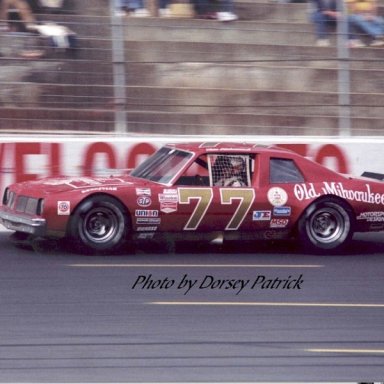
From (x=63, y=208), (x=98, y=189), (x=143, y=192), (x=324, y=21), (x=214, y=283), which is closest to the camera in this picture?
(x=214, y=283)

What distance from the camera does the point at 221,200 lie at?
11.2 metres

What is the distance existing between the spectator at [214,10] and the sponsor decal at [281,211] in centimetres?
347

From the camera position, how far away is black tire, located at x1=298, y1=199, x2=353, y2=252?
11.5 metres

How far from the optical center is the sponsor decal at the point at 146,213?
36.0 feet

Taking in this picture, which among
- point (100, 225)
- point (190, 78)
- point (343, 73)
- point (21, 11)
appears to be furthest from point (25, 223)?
point (343, 73)

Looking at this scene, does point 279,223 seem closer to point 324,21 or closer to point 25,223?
point 25,223

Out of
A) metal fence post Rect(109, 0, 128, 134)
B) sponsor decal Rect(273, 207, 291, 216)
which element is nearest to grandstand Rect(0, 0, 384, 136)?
metal fence post Rect(109, 0, 128, 134)

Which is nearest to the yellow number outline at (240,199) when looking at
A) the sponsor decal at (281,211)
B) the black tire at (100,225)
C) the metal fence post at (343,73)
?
the sponsor decal at (281,211)

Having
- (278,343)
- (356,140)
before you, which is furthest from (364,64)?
(278,343)

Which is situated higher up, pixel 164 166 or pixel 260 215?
pixel 164 166

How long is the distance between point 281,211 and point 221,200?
0.68m

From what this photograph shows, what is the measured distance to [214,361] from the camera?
685cm

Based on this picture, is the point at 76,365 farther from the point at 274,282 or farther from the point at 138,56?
the point at 138,56

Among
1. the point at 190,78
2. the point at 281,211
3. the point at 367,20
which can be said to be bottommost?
the point at 281,211
